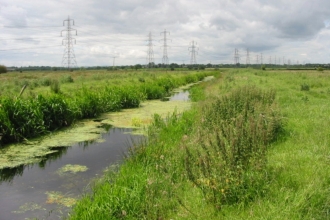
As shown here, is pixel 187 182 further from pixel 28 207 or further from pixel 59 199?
pixel 28 207

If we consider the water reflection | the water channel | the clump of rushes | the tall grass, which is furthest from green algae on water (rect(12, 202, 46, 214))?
the clump of rushes

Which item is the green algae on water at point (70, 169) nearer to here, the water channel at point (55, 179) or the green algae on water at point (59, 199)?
the water channel at point (55, 179)

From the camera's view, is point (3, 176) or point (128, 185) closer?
point (128, 185)

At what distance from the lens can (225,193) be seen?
4227 mm

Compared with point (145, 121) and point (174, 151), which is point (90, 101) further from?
point (174, 151)

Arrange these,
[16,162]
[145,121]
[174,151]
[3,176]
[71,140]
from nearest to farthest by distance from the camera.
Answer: [174,151]
[3,176]
[16,162]
[71,140]
[145,121]

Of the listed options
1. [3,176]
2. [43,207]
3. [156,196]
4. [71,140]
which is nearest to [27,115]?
[71,140]

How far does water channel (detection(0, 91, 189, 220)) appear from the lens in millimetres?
5184

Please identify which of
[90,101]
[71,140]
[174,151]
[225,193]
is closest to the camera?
[225,193]

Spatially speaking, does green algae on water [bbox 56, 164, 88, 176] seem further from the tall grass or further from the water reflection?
the tall grass

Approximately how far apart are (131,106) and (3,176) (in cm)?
1024

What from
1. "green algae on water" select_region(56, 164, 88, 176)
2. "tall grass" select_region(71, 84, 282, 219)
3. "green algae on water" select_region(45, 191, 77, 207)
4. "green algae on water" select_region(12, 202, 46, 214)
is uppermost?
"tall grass" select_region(71, 84, 282, 219)

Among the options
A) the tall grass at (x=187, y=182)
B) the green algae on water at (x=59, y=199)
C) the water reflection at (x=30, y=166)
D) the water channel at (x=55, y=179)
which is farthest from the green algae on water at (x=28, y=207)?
the water reflection at (x=30, y=166)

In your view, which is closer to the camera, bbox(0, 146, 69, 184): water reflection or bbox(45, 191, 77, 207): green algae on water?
bbox(45, 191, 77, 207): green algae on water
